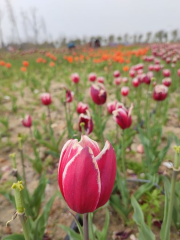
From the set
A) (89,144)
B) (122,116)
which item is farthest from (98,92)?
(89,144)

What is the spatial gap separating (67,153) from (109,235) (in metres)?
1.19

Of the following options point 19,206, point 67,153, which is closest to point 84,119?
point 67,153

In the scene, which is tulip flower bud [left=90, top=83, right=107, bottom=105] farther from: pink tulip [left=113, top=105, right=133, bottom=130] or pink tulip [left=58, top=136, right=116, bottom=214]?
pink tulip [left=58, top=136, right=116, bottom=214]

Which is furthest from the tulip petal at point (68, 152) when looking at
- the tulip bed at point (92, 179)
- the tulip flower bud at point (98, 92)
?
the tulip flower bud at point (98, 92)

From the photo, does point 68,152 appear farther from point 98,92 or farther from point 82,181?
point 98,92

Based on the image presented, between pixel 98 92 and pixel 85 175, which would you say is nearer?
pixel 85 175

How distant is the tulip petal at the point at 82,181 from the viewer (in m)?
0.61

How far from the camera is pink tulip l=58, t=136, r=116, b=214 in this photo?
0.61 metres


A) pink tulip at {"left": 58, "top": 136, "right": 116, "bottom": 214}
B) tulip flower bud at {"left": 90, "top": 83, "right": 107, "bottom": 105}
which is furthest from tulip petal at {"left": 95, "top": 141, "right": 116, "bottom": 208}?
tulip flower bud at {"left": 90, "top": 83, "right": 107, "bottom": 105}

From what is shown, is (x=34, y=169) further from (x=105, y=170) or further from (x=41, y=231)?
(x=105, y=170)

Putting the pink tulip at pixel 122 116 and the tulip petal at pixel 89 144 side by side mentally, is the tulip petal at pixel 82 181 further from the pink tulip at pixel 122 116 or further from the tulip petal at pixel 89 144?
the pink tulip at pixel 122 116

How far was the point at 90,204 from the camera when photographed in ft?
2.10

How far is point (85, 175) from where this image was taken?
0.62 meters

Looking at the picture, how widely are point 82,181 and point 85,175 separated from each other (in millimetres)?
21
